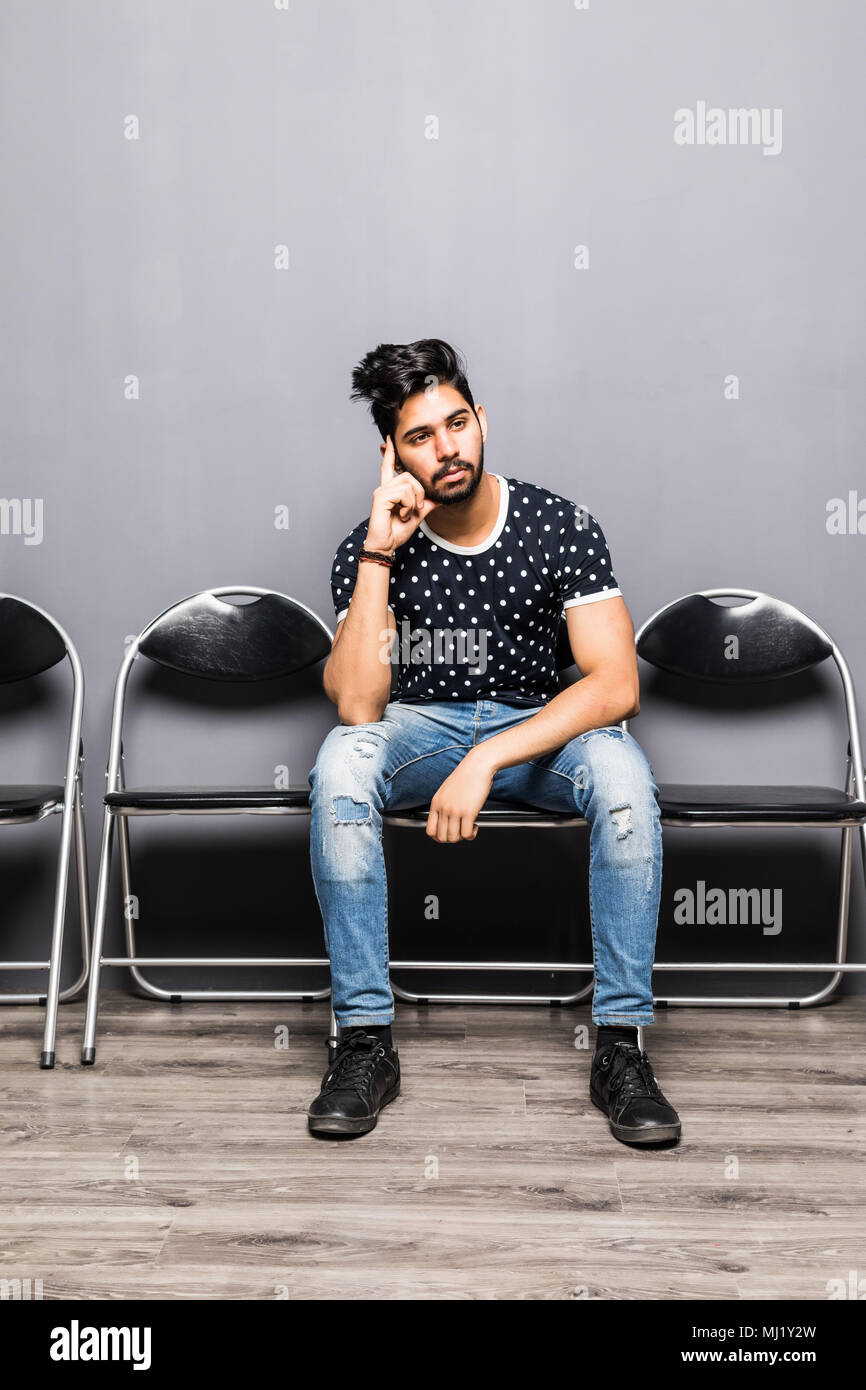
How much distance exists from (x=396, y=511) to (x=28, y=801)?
2.80 feet

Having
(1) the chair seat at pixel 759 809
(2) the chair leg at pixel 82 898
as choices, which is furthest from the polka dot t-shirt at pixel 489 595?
(2) the chair leg at pixel 82 898

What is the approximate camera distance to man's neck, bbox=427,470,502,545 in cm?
210

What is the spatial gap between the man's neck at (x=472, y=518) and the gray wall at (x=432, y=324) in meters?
0.32

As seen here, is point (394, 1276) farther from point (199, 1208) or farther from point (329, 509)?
point (329, 509)

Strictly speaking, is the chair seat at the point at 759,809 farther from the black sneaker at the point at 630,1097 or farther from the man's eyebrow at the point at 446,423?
the man's eyebrow at the point at 446,423

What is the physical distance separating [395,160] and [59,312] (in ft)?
2.56

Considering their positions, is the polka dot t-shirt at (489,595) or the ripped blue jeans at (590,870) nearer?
the ripped blue jeans at (590,870)

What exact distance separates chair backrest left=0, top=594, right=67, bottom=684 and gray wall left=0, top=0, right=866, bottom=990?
0.09m

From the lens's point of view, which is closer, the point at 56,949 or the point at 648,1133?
the point at 648,1133

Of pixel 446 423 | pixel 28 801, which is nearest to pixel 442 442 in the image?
pixel 446 423

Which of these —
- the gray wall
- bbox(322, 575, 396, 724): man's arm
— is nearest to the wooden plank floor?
the gray wall

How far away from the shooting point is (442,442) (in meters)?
2.00

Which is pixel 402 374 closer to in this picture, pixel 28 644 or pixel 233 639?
pixel 233 639

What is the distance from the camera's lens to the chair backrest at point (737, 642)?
2.33 m
